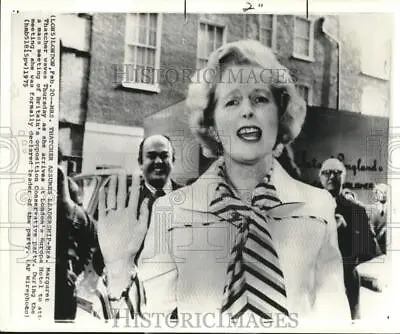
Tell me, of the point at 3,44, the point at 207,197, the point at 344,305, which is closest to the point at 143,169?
the point at 207,197

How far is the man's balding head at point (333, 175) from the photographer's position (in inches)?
39.9

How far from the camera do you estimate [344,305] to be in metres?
1.01

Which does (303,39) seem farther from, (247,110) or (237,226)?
(237,226)

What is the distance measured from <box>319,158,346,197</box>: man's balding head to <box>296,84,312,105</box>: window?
0.13 meters

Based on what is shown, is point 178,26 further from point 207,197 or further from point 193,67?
point 207,197

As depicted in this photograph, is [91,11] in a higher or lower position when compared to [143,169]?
higher

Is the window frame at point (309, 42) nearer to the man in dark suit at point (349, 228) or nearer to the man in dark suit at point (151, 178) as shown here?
the man in dark suit at point (349, 228)

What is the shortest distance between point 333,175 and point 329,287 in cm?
23

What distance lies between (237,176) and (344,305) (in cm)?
35

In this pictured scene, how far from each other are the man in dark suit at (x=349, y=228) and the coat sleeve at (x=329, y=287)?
0.06 feet

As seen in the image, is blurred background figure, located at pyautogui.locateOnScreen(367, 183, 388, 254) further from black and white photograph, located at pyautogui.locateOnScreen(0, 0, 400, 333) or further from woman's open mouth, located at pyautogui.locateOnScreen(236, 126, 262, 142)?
woman's open mouth, located at pyautogui.locateOnScreen(236, 126, 262, 142)

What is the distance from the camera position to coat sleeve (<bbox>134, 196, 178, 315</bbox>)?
1.00m

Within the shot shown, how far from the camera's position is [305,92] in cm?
102
